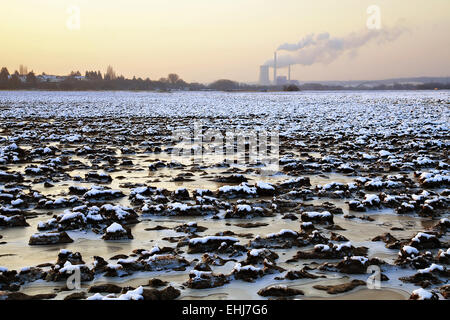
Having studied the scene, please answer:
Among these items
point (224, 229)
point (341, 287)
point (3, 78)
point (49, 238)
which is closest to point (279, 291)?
point (341, 287)

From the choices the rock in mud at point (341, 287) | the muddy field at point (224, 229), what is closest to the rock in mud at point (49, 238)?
the muddy field at point (224, 229)

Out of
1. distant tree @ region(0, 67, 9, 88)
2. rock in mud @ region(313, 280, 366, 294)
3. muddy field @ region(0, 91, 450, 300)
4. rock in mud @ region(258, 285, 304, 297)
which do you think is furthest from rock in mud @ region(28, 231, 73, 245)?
distant tree @ region(0, 67, 9, 88)

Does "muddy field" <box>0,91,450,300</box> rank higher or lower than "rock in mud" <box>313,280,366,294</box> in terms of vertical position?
higher

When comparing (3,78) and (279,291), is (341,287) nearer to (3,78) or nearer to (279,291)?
(279,291)

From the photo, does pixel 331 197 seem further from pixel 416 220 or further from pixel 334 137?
pixel 334 137

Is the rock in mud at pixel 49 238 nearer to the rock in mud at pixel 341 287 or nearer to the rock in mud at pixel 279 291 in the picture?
the rock in mud at pixel 279 291

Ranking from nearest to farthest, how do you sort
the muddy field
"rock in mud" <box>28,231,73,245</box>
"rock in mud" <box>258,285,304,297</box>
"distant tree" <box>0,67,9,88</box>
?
1. "rock in mud" <box>258,285,304,297</box>
2. the muddy field
3. "rock in mud" <box>28,231,73,245</box>
4. "distant tree" <box>0,67,9,88</box>

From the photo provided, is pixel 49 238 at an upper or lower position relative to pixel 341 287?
upper

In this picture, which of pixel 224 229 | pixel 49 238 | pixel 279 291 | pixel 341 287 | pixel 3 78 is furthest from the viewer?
pixel 3 78

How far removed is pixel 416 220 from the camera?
6.14 meters

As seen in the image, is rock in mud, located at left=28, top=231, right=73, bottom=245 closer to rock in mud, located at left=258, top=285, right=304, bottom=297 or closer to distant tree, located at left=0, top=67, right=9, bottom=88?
rock in mud, located at left=258, top=285, right=304, bottom=297

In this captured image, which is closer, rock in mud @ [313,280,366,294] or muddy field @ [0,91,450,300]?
rock in mud @ [313,280,366,294]

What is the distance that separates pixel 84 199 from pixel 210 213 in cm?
227

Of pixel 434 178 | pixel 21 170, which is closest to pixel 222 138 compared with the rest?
pixel 21 170
